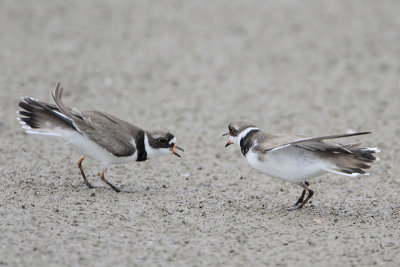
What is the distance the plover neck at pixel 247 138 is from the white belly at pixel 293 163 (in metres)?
0.29

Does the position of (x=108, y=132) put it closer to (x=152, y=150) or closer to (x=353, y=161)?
(x=152, y=150)

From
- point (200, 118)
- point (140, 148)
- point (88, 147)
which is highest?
point (200, 118)

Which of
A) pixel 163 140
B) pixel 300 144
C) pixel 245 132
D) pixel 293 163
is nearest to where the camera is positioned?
pixel 300 144

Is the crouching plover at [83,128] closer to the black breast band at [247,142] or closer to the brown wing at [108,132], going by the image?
the brown wing at [108,132]

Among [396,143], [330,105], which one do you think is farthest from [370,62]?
[396,143]

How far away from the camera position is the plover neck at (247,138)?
6.19m

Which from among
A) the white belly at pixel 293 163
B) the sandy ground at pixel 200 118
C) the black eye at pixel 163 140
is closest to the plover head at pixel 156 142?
the black eye at pixel 163 140

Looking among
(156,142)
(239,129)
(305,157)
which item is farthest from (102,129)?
(305,157)

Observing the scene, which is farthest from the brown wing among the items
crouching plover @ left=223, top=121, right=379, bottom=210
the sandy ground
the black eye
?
crouching plover @ left=223, top=121, right=379, bottom=210

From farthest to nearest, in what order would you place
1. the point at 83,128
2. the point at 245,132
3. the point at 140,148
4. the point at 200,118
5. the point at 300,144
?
the point at 200,118 → the point at 140,148 → the point at 245,132 → the point at 83,128 → the point at 300,144

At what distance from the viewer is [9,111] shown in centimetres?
917

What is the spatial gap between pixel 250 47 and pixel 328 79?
79.2 inches

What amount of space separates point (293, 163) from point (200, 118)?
12.3 ft

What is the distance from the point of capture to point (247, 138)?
627 cm
